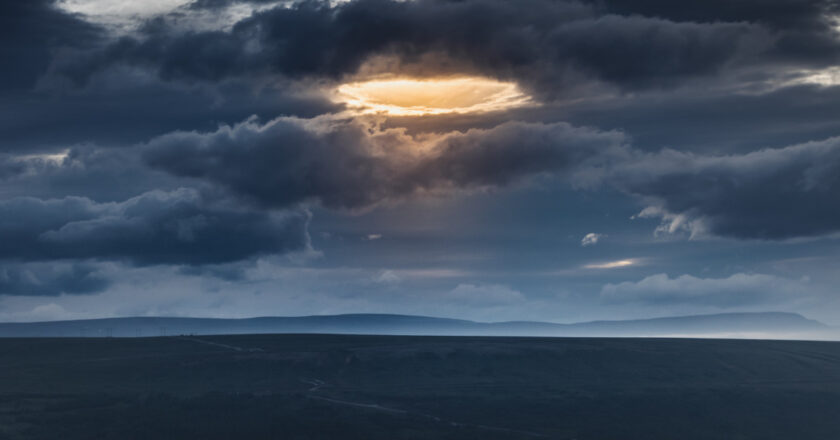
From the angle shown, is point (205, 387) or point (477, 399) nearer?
point (477, 399)

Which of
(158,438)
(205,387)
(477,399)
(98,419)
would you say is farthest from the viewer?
(205,387)

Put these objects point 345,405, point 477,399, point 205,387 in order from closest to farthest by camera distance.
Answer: point 345,405 < point 477,399 < point 205,387

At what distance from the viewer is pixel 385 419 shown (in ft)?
458

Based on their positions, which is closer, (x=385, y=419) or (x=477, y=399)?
(x=385, y=419)

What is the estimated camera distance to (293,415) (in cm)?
14275

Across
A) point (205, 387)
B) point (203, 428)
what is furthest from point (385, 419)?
point (205, 387)

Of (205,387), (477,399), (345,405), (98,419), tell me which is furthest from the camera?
(205,387)

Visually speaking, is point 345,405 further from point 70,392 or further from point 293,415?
point 70,392

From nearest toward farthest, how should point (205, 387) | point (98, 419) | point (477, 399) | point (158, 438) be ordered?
point (158, 438), point (98, 419), point (477, 399), point (205, 387)

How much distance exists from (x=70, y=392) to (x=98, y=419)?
35.7 meters

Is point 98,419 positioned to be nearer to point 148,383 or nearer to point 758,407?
point 148,383

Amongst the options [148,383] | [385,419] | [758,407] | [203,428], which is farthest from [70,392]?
[758,407]

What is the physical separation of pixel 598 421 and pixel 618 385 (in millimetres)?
53607

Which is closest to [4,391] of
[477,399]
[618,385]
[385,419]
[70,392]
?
[70,392]
